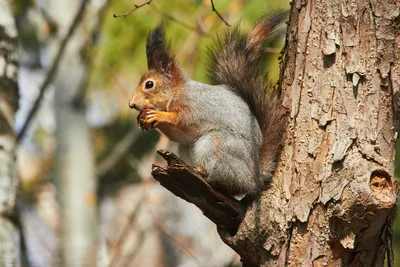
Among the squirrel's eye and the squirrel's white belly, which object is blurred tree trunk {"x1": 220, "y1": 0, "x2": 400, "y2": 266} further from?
the squirrel's eye

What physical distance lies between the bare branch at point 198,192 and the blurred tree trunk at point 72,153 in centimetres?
245

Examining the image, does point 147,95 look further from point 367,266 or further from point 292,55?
point 367,266

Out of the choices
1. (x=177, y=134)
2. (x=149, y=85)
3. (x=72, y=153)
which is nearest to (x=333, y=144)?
(x=177, y=134)

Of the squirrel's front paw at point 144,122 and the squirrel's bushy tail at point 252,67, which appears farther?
the squirrel's front paw at point 144,122

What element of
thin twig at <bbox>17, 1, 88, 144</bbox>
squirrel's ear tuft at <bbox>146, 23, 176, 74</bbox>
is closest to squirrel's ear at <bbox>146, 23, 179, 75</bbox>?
squirrel's ear tuft at <bbox>146, 23, 176, 74</bbox>

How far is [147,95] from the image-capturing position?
2.40m

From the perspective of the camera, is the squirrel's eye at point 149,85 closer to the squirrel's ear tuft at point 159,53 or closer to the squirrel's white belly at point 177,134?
the squirrel's ear tuft at point 159,53

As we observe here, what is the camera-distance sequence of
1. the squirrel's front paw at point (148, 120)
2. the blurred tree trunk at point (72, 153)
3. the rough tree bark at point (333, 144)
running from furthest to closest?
1. the blurred tree trunk at point (72, 153)
2. the squirrel's front paw at point (148, 120)
3. the rough tree bark at point (333, 144)

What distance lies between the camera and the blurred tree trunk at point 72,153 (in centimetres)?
429

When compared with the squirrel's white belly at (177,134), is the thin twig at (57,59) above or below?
above

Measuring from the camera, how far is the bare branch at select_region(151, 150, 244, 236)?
1.88 meters

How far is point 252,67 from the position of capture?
2170 millimetres

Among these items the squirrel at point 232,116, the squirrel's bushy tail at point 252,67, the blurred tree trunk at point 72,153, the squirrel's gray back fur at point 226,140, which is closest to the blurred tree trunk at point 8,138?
the squirrel at point 232,116

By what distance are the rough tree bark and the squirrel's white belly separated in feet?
1.18
